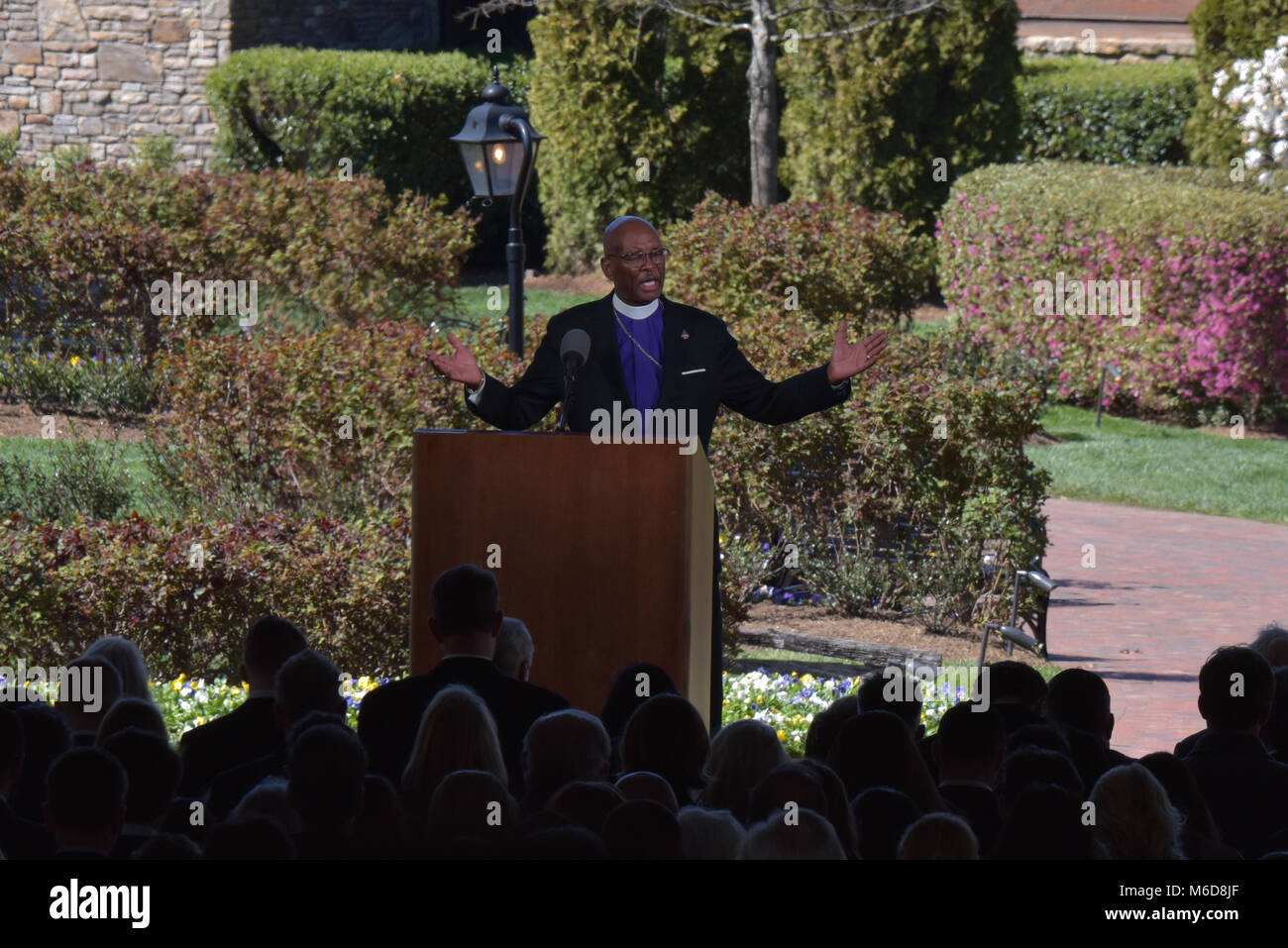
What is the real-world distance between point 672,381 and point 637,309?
264 millimetres

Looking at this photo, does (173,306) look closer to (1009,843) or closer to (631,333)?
(631,333)

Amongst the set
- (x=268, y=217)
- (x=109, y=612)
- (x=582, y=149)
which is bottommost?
(x=109, y=612)

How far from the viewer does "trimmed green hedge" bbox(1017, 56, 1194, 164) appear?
26.4m

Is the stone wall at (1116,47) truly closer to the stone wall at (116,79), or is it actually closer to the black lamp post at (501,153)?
the stone wall at (116,79)

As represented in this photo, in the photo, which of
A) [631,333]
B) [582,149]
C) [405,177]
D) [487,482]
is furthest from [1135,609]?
[405,177]

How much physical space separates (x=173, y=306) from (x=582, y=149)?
9.33 metres

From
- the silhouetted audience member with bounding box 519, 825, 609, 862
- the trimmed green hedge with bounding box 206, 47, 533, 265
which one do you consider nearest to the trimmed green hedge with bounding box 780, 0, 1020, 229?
the trimmed green hedge with bounding box 206, 47, 533, 265

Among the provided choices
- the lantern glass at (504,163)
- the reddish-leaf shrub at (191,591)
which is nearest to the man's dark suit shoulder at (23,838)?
the reddish-leaf shrub at (191,591)

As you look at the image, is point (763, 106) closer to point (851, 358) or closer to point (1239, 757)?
point (851, 358)

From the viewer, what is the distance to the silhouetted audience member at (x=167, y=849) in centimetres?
324

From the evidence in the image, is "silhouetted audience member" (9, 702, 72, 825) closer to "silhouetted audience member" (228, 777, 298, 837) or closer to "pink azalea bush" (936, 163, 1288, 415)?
"silhouetted audience member" (228, 777, 298, 837)

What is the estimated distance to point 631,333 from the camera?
5789 mm

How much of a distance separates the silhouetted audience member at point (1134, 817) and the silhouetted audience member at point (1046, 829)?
89 mm
